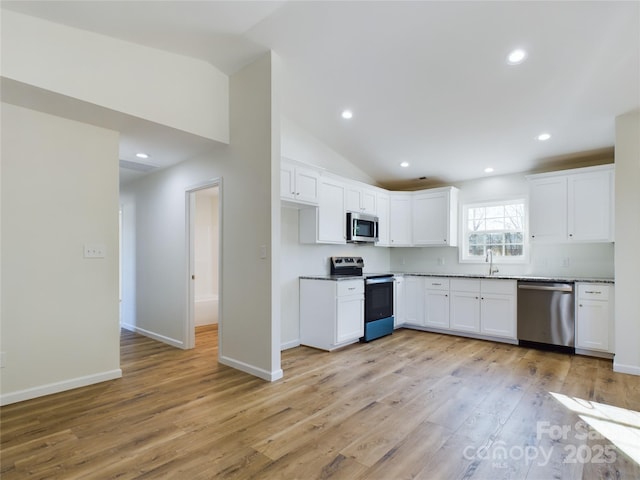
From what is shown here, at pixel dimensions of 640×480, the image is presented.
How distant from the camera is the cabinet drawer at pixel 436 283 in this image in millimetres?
5055

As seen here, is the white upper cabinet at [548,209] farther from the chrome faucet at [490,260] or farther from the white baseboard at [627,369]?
the white baseboard at [627,369]

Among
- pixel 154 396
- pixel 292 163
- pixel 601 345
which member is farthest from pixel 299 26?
pixel 601 345

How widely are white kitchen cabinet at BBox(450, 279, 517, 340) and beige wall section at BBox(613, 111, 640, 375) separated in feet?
3.66

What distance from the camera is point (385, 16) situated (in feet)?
8.98

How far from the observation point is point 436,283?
5148mm

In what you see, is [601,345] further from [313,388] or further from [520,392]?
[313,388]

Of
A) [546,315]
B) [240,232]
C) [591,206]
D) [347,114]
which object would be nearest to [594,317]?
[546,315]

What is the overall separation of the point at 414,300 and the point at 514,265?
1.54 meters

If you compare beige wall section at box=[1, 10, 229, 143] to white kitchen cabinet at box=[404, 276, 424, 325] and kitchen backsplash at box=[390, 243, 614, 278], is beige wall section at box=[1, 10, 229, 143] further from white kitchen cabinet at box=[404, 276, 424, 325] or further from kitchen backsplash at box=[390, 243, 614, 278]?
kitchen backsplash at box=[390, 243, 614, 278]

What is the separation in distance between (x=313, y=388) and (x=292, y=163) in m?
2.46

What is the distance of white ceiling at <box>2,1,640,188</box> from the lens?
2625 mm

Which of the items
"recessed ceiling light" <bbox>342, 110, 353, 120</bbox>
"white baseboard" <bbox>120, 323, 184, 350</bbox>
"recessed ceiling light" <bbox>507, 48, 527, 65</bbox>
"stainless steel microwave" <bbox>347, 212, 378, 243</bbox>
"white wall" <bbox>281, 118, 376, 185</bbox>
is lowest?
"white baseboard" <bbox>120, 323, 184, 350</bbox>

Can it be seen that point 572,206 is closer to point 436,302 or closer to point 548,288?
point 548,288

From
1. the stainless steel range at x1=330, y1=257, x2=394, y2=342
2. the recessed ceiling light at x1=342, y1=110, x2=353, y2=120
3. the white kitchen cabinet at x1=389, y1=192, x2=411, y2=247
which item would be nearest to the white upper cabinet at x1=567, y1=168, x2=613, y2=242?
the white kitchen cabinet at x1=389, y1=192, x2=411, y2=247
